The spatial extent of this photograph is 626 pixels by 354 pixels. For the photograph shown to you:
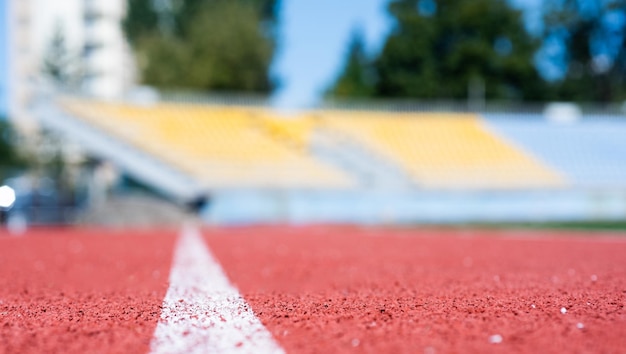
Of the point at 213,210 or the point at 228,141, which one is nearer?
the point at 213,210

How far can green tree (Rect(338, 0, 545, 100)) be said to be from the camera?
35188mm

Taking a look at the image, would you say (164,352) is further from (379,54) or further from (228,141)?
(379,54)

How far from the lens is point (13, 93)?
52438 mm

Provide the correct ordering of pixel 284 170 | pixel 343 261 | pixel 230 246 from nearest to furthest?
pixel 343 261, pixel 230 246, pixel 284 170

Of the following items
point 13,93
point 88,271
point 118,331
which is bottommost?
point 13,93

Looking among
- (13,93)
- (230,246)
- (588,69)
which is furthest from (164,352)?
(13,93)

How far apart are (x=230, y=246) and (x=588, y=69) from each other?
32.7m

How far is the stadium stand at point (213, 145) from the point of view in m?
18.5

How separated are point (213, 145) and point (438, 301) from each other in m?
16.8

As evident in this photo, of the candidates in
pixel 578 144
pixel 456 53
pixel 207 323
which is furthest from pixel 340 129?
pixel 207 323

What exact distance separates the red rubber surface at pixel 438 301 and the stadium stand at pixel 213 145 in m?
11.0

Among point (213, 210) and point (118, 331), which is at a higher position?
point (118, 331)

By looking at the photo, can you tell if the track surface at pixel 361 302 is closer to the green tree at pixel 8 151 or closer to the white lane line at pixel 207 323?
the white lane line at pixel 207 323

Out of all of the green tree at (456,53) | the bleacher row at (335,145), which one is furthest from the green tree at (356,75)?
the bleacher row at (335,145)
